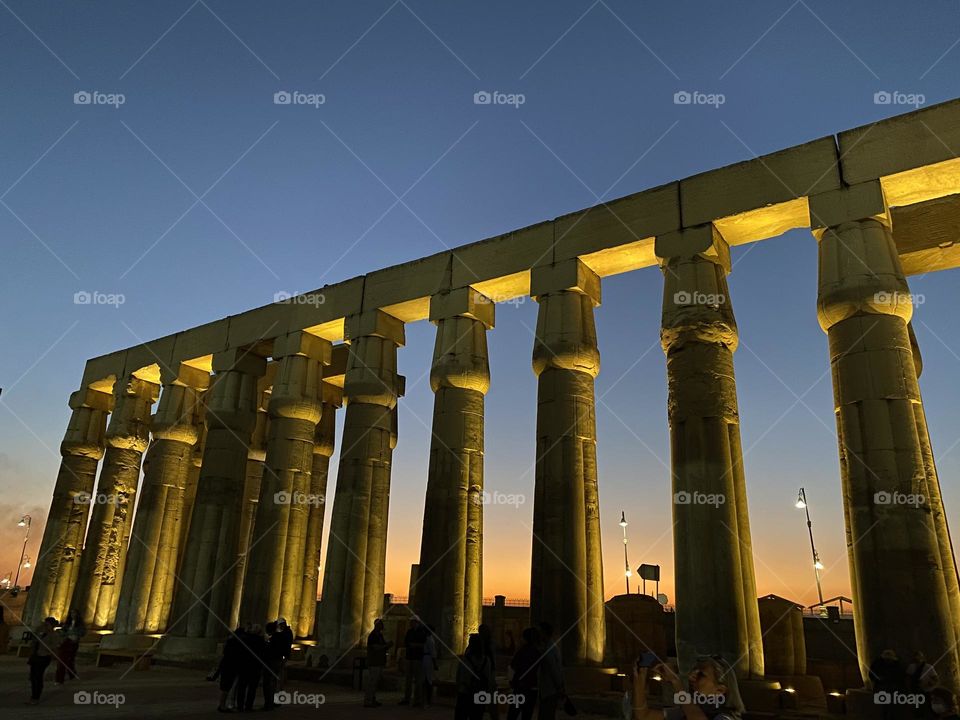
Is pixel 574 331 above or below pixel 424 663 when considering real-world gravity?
above

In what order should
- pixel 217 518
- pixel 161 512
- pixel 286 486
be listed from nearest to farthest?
pixel 286 486, pixel 217 518, pixel 161 512

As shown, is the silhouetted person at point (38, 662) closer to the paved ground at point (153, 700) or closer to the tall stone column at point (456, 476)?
the paved ground at point (153, 700)

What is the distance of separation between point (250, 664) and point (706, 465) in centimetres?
816

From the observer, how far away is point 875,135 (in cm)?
1323

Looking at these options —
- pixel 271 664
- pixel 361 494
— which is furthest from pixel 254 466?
pixel 271 664

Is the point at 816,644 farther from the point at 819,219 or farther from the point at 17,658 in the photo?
the point at 17,658

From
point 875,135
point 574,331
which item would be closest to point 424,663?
point 574,331

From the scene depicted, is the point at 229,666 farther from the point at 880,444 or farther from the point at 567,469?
the point at 880,444

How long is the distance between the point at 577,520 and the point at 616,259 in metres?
5.85

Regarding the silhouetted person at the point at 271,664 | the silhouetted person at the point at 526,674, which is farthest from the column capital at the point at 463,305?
the silhouetted person at the point at 526,674

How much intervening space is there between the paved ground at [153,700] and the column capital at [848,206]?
9505 millimetres

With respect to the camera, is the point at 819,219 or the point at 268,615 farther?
the point at 268,615

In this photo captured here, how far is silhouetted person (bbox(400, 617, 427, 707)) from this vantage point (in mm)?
12445

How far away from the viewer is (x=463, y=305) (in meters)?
17.8
